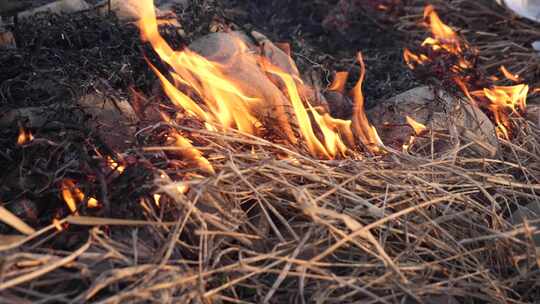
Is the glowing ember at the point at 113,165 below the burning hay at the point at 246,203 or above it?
above

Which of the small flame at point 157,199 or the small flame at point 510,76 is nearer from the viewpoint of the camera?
the small flame at point 157,199

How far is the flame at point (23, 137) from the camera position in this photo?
1965 mm

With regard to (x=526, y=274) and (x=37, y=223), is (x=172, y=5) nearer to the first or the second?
(x=37, y=223)

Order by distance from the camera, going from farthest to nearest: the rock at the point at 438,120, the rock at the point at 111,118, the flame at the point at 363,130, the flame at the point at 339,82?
the flame at the point at 339,82 → the rock at the point at 438,120 → the flame at the point at 363,130 → the rock at the point at 111,118

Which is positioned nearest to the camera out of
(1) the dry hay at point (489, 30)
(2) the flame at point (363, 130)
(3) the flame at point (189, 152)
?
(3) the flame at point (189, 152)

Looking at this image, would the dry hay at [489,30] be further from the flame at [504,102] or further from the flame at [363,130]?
the flame at [363,130]

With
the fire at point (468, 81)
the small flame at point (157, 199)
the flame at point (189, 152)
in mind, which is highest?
the flame at point (189, 152)

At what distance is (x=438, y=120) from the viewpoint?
8.99ft

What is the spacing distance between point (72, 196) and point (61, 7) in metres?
1.52

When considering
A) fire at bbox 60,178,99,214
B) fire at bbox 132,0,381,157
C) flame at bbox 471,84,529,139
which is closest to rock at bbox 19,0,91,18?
fire at bbox 132,0,381,157

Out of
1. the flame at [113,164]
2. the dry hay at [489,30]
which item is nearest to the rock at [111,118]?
the flame at [113,164]

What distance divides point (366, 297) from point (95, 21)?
6.07ft

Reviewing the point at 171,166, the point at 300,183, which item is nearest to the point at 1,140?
the point at 171,166

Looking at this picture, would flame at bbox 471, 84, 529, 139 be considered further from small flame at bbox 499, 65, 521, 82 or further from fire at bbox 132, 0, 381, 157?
fire at bbox 132, 0, 381, 157
